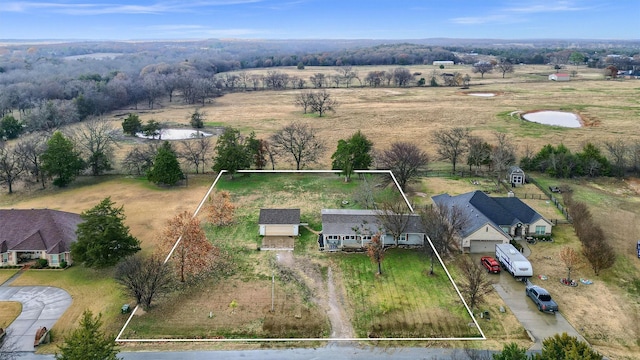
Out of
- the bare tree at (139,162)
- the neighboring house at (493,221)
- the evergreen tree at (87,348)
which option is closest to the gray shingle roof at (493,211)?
the neighboring house at (493,221)

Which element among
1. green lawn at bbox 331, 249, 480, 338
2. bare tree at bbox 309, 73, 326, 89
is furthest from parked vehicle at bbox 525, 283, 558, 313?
bare tree at bbox 309, 73, 326, 89

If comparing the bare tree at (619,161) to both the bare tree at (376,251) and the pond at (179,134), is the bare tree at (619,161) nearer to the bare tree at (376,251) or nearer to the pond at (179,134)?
the bare tree at (376,251)

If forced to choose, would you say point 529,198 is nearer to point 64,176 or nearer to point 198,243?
point 198,243

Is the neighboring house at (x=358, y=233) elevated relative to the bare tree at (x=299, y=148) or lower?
lower

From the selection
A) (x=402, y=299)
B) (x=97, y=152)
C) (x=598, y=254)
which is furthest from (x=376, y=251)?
(x=97, y=152)

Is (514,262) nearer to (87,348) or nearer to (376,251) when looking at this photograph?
(376,251)

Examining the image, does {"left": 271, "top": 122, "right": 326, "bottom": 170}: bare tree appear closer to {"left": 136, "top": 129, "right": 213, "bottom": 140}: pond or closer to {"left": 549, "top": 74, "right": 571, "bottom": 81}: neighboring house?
{"left": 136, "top": 129, "right": 213, "bottom": 140}: pond

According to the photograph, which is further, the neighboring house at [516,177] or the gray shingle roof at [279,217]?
the neighboring house at [516,177]

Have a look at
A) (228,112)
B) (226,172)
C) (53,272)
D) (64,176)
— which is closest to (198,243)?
Result: (53,272)
